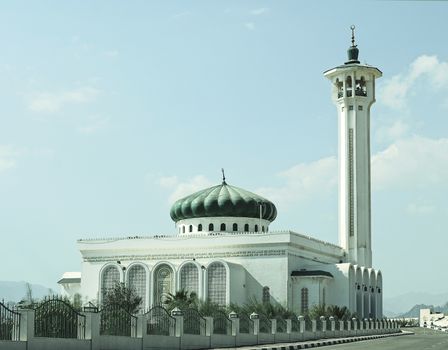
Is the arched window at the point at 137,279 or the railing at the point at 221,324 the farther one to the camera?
the arched window at the point at 137,279

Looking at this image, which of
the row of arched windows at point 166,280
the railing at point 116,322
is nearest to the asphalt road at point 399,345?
the railing at point 116,322

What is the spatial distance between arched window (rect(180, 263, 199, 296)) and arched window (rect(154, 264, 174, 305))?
924mm

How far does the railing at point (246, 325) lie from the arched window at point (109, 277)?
29336 millimetres

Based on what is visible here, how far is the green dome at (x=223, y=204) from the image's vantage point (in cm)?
6606

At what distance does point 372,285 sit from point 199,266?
14948mm

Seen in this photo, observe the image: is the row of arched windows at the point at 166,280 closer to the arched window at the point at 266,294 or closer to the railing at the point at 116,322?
the arched window at the point at 266,294

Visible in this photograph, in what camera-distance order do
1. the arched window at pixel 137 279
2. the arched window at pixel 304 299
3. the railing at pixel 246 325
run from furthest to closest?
the arched window at pixel 137 279 < the arched window at pixel 304 299 < the railing at pixel 246 325

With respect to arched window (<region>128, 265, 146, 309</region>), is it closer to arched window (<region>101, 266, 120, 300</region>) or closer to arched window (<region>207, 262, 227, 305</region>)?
arched window (<region>101, 266, 120, 300</region>)

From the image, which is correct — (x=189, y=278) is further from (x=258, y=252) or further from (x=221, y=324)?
(x=221, y=324)

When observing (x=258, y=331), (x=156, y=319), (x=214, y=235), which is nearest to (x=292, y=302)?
(x=214, y=235)

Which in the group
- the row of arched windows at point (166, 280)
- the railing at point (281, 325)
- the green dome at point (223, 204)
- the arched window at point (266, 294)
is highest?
the green dome at point (223, 204)

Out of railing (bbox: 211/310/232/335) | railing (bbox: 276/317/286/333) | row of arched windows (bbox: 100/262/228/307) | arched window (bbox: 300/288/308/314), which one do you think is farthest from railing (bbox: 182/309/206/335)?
arched window (bbox: 300/288/308/314)

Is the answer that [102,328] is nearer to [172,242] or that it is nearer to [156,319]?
[156,319]

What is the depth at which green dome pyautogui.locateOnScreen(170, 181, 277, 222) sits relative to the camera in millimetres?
66062
